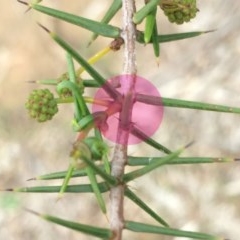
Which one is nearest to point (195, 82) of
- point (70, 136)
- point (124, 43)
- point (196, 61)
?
point (196, 61)

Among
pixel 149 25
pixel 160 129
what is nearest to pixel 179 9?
pixel 149 25

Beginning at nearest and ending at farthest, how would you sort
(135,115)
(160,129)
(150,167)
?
(150,167) < (135,115) < (160,129)

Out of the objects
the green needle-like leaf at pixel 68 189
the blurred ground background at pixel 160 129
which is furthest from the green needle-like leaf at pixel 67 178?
the blurred ground background at pixel 160 129

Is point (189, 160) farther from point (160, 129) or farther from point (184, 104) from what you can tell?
point (160, 129)

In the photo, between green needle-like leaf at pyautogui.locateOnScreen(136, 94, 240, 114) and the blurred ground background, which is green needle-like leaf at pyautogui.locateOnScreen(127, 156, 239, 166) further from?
the blurred ground background

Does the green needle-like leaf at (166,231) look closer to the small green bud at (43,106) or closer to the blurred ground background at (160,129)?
the small green bud at (43,106)

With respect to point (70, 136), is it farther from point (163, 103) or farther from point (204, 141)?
point (163, 103)

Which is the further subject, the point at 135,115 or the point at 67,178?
the point at 135,115
